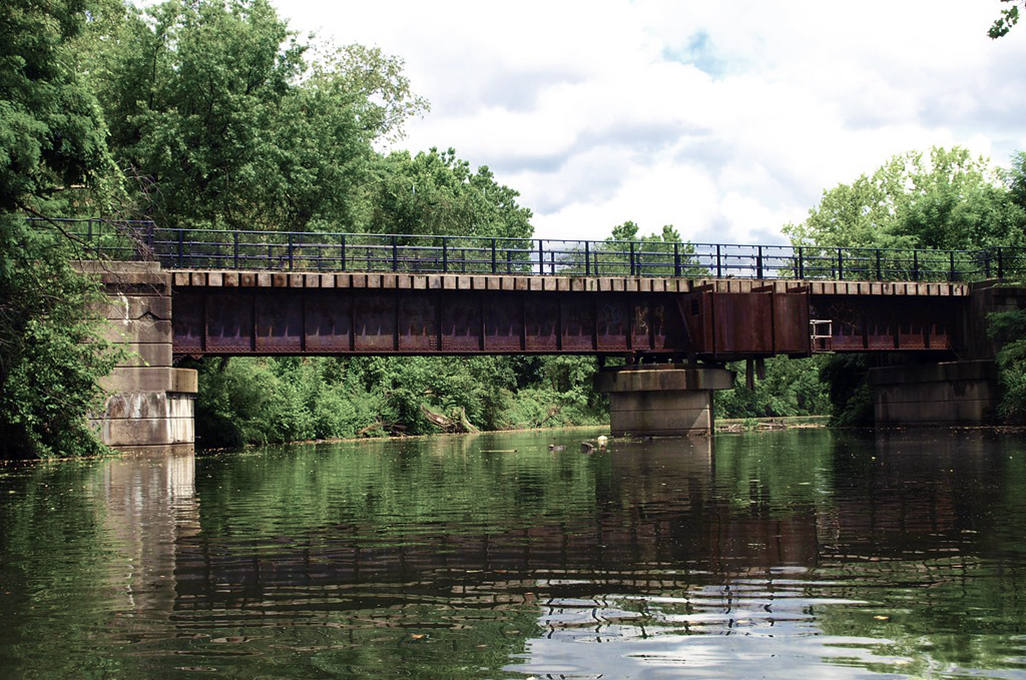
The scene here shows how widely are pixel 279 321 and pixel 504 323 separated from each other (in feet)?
24.6

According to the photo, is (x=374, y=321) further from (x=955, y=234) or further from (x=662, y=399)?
(x=955, y=234)

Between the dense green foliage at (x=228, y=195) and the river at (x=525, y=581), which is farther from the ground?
the dense green foliage at (x=228, y=195)

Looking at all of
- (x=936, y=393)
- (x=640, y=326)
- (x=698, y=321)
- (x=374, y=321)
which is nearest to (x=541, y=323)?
→ (x=640, y=326)

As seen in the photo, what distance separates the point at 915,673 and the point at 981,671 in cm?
32

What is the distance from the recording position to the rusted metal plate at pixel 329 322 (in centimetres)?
3566

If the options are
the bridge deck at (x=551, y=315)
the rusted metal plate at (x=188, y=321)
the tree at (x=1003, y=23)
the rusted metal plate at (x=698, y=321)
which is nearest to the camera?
the tree at (x=1003, y=23)

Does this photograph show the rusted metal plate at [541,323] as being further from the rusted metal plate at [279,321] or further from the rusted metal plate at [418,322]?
the rusted metal plate at [279,321]

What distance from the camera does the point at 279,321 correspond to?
35.3 metres

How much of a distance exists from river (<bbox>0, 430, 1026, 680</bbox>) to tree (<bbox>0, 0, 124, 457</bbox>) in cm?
905

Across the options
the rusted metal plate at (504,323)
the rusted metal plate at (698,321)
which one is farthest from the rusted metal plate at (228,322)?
the rusted metal plate at (698,321)

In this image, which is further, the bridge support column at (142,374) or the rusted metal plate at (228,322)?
the rusted metal plate at (228,322)

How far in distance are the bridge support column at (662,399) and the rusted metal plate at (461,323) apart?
17.4 ft

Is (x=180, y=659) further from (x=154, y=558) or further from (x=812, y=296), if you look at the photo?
(x=812, y=296)

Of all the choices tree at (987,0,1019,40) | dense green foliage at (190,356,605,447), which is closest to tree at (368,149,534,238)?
dense green foliage at (190,356,605,447)
